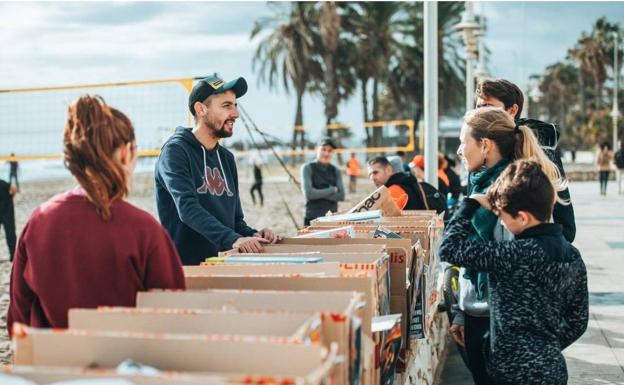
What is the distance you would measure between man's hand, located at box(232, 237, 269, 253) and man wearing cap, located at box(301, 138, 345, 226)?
6050 mm

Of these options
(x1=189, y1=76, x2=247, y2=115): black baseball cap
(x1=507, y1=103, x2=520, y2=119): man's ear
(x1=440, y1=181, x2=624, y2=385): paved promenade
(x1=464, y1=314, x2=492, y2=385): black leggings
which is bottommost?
(x1=440, y1=181, x2=624, y2=385): paved promenade

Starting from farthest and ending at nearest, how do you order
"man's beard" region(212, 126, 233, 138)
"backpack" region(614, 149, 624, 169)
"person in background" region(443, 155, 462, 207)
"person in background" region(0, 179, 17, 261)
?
1. "backpack" region(614, 149, 624, 169)
2. "person in background" region(0, 179, 17, 261)
3. "person in background" region(443, 155, 462, 207)
4. "man's beard" region(212, 126, 233, 138)

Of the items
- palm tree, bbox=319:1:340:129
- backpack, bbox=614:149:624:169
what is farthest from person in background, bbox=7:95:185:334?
palm tree, bbox=319:1:340:129

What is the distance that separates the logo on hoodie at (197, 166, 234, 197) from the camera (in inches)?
183

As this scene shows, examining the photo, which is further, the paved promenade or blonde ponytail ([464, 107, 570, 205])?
the paved promenade

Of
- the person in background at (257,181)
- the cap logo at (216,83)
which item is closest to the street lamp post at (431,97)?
the cap logo at (216,83)

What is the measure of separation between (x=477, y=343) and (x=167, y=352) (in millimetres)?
2099

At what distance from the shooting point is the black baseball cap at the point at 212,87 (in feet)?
15.6

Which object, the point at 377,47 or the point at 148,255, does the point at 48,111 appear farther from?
the point at 377,47

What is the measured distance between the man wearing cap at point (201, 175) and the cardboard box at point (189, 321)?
1962 millimetres

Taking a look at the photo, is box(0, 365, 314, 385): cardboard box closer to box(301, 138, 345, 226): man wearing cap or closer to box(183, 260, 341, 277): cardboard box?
box(183, 260, 341, 277): cardboard box

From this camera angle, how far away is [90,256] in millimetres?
2654

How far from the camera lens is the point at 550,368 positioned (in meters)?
3.43

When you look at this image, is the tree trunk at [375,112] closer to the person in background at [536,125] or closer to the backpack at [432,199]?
the backpack at [432,199]
